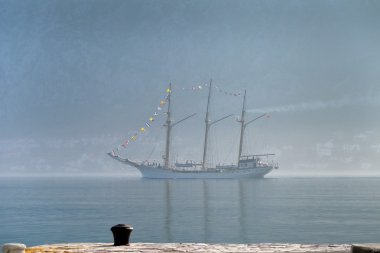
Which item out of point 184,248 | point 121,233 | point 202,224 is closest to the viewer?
point 184,248

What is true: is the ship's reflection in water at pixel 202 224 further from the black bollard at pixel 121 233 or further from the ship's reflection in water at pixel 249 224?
the black bollard at pixel 121 233

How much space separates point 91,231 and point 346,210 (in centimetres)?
3959

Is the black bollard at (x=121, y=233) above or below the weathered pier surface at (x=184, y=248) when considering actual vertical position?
above

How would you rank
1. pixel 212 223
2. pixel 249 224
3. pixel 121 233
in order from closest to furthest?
pixel 121 233
pixel 249 224
pixel 212 223

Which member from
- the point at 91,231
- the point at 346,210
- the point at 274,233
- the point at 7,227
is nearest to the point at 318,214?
the point at 346,210

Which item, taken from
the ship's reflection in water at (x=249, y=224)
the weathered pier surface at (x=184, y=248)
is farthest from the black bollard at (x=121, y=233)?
the ship's reflection in water at (x=249, y=224)

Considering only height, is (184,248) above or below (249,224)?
below

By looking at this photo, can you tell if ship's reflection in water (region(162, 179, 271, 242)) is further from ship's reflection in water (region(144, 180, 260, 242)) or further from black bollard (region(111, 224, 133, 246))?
black bollard (region(111, 224, 133, 246))

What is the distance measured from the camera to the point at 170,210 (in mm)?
85438

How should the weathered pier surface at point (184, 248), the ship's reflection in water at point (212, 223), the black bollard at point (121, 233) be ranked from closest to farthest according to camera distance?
the weathered pier surface at point (184, 248)
the black bollard at point (121, 233)
the ship's reflection in water at point (212, 223)

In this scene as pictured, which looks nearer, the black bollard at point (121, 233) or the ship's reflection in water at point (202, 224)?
the black bollard at point (121, 233)

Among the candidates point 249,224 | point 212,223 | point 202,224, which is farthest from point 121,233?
point 212,223

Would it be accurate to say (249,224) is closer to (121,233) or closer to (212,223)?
(212,223)

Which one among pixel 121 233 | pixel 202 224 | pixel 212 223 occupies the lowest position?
pixel 202 224
